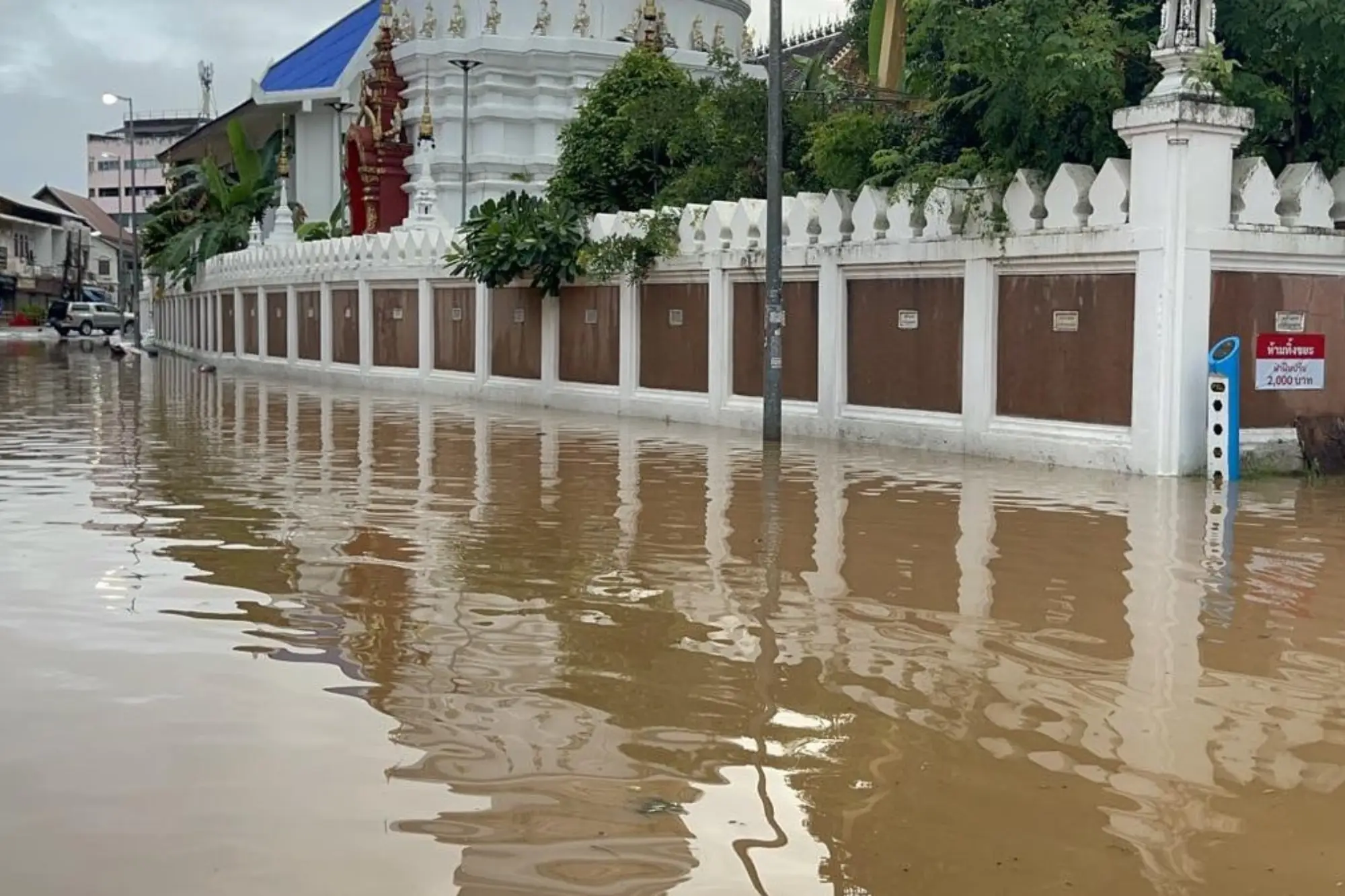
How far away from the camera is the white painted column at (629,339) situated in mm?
19953

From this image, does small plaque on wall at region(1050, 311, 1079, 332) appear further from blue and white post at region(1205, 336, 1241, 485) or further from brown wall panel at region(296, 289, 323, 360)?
brown wall panel at region(296, 289, 323, 360)

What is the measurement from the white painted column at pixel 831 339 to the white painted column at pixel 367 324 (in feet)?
44.1

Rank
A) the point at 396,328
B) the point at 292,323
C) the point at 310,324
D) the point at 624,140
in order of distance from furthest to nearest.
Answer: the point at 292,323 < the point at 310,324 < the point at 396,328 < the point at 624,140

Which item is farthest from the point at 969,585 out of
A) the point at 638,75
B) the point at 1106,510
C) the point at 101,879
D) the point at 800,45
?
the point at 800,45

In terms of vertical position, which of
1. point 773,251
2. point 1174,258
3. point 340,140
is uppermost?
point 340,140

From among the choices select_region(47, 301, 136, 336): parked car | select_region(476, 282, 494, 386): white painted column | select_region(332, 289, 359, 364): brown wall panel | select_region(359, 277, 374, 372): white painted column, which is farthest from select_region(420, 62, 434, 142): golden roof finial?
select_region(47, 301, 136, 336): parked car

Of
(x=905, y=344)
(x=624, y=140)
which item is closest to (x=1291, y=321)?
(x=905, y=344)

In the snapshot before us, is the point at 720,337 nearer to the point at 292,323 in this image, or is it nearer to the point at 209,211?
the point at 292,323

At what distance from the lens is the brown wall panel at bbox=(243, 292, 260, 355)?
36.0m

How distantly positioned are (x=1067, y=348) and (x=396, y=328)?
626 inches

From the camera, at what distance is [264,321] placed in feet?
115

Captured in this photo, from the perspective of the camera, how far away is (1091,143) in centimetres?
1460

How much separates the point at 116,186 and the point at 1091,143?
126m

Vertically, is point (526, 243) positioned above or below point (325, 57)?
below
